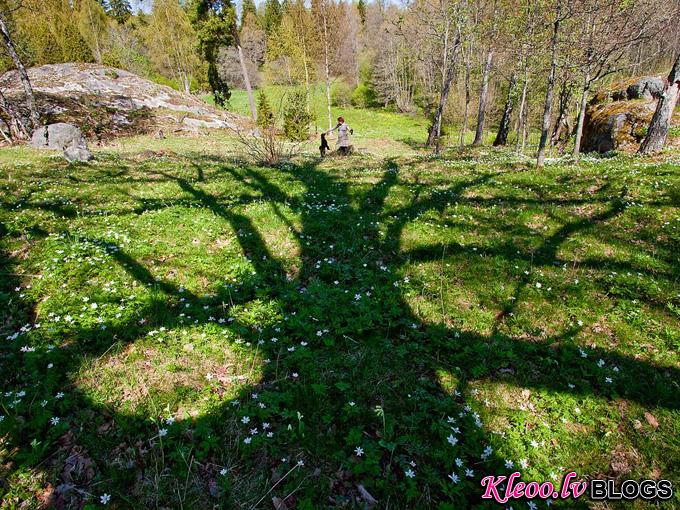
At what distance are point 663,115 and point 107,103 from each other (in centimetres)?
4329

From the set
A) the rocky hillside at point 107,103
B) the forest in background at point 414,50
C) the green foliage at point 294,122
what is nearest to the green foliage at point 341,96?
the forest in background at point 414,50

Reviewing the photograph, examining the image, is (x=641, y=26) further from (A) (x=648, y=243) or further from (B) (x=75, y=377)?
(B) (x=75, y=377)

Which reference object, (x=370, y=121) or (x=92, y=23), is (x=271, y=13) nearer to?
(x=92, y=23)

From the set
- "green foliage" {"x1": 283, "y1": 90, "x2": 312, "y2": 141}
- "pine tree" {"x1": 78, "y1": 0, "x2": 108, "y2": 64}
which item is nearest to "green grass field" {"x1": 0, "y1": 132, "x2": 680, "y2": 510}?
"green foliage" {"x1": 283, "y1": 90, "x2": 312, "y2": 141}

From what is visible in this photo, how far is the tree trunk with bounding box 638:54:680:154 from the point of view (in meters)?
14.1

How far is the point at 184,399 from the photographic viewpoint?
4.58m

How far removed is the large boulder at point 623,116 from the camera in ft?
62.0

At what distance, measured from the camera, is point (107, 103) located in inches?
1390

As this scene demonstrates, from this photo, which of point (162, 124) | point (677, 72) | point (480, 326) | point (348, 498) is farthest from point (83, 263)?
point (162, 124)

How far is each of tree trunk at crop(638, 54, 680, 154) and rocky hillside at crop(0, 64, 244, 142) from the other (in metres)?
35.1

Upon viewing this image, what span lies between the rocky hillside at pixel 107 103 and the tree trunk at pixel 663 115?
35.1 m

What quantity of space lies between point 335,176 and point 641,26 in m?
15.0

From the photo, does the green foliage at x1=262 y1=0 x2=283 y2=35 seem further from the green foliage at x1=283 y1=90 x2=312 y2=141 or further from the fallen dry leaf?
the fallen dry leaf

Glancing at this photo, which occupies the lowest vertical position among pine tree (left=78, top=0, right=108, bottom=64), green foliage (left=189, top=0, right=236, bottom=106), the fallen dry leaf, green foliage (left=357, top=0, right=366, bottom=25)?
the fallen dry leaf
